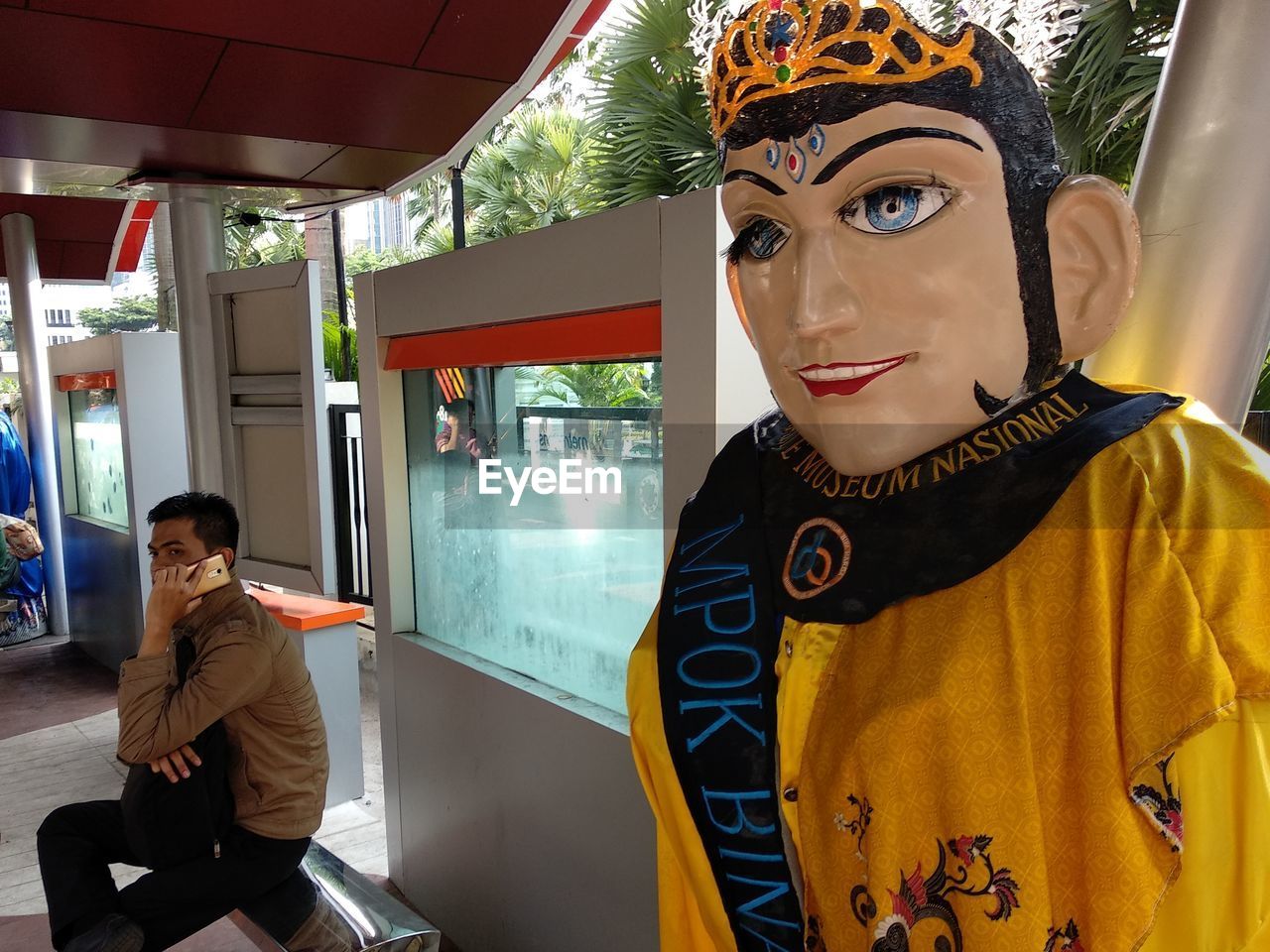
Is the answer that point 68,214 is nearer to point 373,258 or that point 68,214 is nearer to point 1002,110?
point 1002,110

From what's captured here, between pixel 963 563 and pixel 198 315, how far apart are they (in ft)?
12.1

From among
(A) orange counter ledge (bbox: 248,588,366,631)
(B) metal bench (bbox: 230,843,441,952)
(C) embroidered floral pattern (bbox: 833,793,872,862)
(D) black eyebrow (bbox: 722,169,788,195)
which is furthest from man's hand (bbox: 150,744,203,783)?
(D) black eyebrow (bbox: 722,169,788,195)

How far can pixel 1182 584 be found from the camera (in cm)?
92

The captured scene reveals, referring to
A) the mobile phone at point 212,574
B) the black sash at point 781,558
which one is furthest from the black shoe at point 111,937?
the black sash at point 781,558

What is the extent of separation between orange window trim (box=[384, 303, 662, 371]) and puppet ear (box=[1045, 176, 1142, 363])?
1.26m

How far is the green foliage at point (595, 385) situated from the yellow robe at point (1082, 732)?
146 centimetres

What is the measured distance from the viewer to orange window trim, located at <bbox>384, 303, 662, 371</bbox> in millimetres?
2326

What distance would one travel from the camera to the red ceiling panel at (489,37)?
2854mm

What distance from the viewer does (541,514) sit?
115 inches

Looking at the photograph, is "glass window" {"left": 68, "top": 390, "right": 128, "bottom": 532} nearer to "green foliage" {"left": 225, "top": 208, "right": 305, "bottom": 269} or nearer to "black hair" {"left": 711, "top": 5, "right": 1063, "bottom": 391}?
"black hair" {"left": 711, "top": 5, "right": 1063, "bottom": 391}

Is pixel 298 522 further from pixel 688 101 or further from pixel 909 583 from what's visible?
pixel 688 101

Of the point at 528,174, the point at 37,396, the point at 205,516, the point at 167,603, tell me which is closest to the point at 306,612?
the point at 205,516

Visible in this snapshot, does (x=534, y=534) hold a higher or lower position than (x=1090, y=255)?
lower

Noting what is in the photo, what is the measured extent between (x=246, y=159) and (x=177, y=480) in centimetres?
303
